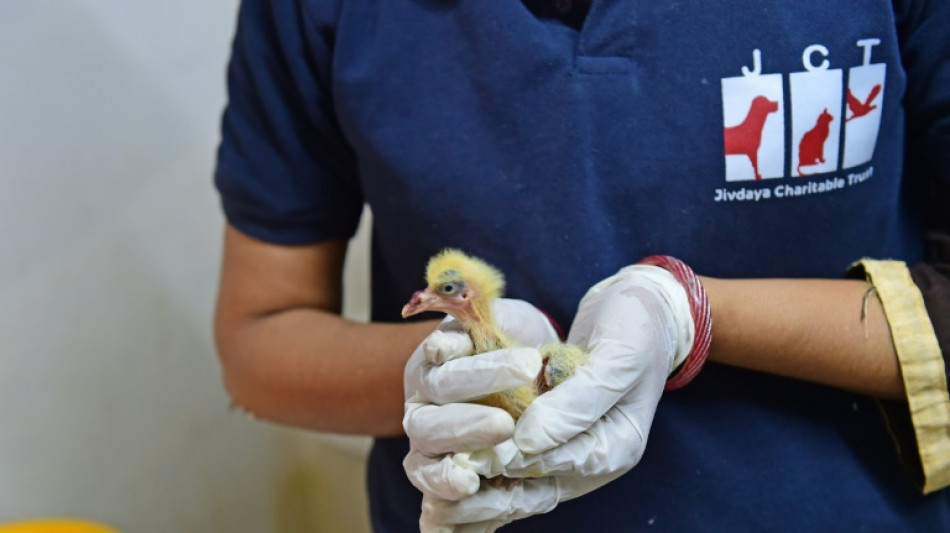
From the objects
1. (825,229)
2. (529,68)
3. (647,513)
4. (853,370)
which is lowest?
(647,513)

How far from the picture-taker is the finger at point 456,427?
0.52 meters

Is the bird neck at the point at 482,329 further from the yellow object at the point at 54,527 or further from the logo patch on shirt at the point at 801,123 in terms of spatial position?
the yellow object at the point at 54,527

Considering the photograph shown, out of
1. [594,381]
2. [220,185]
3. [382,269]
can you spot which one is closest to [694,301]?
[594,381]

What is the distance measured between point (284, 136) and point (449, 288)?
0.31m

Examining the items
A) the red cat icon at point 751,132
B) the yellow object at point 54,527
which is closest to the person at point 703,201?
the red cat icon at point 751,132

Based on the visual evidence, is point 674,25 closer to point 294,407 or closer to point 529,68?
point 529,68

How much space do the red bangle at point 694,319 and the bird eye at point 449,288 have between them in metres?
0.18

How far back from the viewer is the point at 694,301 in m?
0.63

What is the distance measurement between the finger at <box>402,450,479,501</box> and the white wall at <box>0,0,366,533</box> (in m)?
0.67

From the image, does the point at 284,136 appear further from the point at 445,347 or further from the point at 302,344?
the point at 445,347

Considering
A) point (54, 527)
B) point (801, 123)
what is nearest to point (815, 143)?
point (801, 123)

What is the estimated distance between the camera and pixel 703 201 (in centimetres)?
68

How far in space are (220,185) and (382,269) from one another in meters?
0.18

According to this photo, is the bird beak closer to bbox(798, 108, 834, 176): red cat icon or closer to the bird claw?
the bird claw
